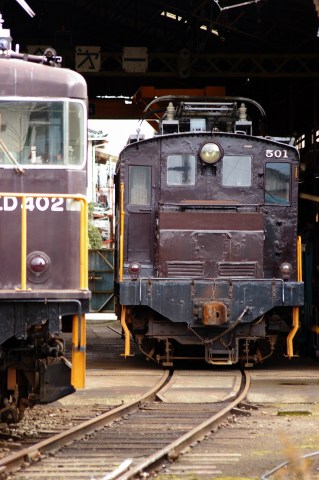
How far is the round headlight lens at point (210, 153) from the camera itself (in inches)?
612

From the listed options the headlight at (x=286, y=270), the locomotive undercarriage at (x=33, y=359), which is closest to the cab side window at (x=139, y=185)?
the headlight at (x=286, y=270)

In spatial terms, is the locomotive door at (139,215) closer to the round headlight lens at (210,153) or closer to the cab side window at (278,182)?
the round headlight lens at (210,153)

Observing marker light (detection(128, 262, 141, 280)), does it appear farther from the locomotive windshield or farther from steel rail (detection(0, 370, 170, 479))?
the locomotive windshield

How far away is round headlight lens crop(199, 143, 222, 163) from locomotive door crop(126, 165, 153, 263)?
0.86 metres

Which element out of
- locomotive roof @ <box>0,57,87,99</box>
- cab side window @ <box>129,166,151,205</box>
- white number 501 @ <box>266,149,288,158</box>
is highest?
locomotive roof @ <box>0,57,87,99</box>

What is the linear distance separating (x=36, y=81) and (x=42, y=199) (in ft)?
3.35

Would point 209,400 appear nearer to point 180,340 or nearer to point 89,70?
point 180,340

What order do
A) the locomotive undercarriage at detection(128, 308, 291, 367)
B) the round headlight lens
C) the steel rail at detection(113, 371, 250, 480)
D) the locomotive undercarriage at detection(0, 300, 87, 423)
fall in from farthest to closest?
the round headlight lens < the locomotive undercarriage at detection(128, 308, 291, 367) < the locomotive undercarriage at detection(0, 300, 87, 423) < the steel rail at detection(113, 371, 250, 480)

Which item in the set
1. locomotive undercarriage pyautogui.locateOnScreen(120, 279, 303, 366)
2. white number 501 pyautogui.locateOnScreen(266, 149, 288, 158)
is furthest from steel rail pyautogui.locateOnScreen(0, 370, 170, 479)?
white number 501 pyautogui.locateOnScreen(266, 149, 288, 158)

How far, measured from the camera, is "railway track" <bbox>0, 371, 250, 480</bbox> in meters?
7.48

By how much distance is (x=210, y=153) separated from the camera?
51.1ft

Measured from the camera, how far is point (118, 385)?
1372cm

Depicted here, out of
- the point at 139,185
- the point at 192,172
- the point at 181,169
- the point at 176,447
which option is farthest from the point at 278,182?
the point at 176,447

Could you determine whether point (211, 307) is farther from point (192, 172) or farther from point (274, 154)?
point (274, 154)
